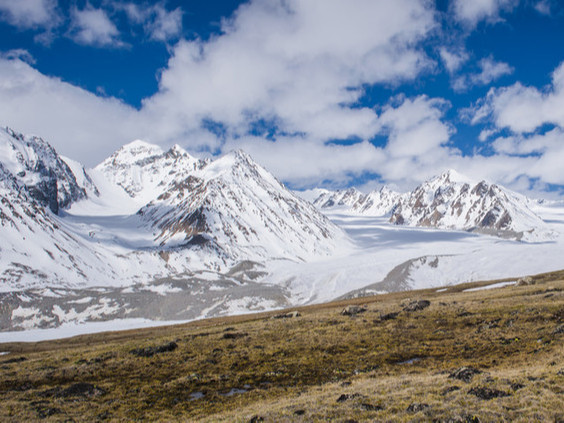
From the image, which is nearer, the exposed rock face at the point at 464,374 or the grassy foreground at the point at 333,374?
the grassy foreground at the point at 333,374

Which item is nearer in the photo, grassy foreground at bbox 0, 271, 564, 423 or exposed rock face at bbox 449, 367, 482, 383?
grassy foreground at bbox 0, 271, 564, 423

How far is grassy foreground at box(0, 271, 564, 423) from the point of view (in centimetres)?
1761

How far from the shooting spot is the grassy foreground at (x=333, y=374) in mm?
17609

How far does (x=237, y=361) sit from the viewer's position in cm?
3266

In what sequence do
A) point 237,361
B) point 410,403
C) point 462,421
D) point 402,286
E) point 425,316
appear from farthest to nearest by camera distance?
point 402,286 → point 425,316 → point 237,361 → point 410,403 → point 462,421

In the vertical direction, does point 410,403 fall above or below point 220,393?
above

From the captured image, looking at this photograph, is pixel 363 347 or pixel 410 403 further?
pixel 363 347

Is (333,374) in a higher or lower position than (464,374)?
lower

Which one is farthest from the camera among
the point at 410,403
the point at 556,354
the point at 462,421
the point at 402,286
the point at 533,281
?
the point at 402,286

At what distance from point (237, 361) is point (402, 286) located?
159m

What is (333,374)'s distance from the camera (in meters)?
27.7

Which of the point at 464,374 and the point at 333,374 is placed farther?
the point at 333,374

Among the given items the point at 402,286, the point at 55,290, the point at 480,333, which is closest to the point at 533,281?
the point at 480,333

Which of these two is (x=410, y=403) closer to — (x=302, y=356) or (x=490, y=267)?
(x=302, y=356)
